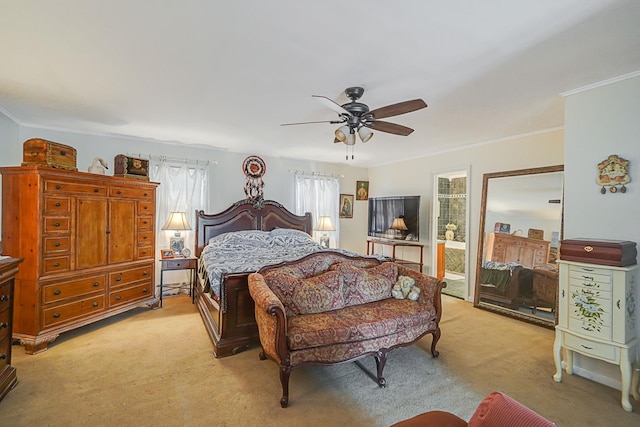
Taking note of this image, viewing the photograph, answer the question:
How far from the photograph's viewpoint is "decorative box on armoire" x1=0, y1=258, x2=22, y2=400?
2110 mm

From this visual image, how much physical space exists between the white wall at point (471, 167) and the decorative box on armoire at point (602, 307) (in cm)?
195

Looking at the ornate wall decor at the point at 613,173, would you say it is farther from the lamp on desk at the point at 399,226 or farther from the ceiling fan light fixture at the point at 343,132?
the lamp on desk at the point at 399,226

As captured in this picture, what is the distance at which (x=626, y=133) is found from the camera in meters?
2.38

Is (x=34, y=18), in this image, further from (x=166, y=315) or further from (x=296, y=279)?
(x=166, y=315)

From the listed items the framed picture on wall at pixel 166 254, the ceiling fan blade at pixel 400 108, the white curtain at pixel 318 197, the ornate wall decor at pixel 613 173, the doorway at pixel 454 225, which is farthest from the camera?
the doorway at pixel 454 225

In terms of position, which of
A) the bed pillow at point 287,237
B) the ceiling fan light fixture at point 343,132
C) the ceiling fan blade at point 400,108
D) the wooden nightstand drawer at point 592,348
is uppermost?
the ceiling fan blade at point 400,108

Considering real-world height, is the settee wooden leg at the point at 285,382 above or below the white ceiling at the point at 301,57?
below

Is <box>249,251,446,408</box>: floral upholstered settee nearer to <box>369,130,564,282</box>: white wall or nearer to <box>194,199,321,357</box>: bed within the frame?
<box>194,199,321,357</box>: bed

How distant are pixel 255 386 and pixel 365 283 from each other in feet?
4.57

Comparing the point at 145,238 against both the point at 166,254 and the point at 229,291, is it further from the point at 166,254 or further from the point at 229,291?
the point at 229,291

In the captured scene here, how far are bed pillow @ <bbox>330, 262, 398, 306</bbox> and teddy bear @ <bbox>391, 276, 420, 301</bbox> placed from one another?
7 cm

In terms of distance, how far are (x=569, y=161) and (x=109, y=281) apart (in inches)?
200

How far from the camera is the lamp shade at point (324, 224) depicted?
5.71 m

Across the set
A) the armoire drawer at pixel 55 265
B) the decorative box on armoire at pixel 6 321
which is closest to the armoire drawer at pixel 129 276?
the armoire drawer at pixel 55 265
